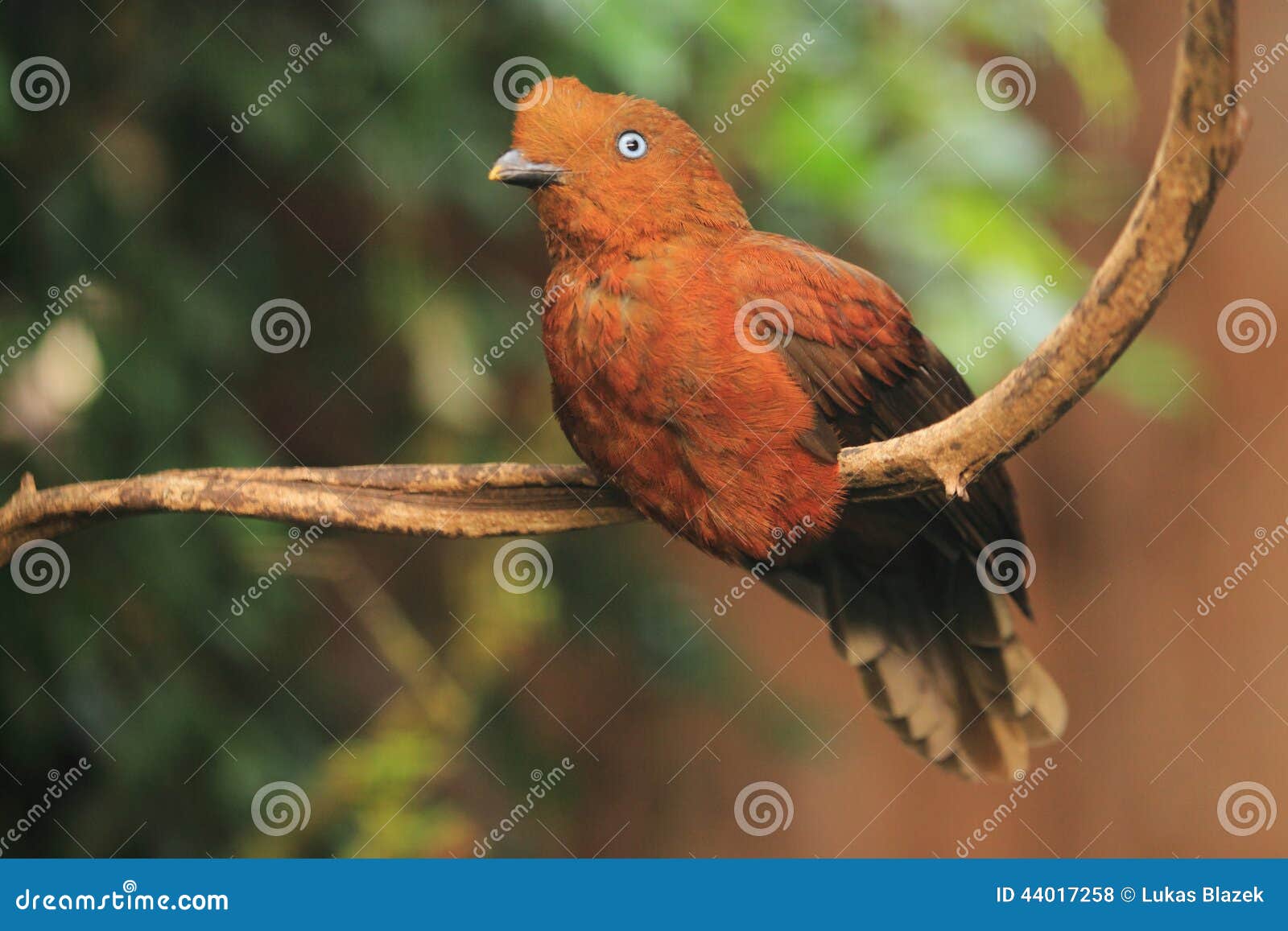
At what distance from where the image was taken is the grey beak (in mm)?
1220

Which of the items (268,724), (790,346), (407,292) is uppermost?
(790,346)

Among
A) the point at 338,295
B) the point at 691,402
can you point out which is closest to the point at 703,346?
the point at 691,402

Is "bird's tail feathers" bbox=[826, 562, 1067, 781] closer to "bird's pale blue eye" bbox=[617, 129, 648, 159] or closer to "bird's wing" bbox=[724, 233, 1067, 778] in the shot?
"bird's wing" bbox=[724, 233, 1067, 778]

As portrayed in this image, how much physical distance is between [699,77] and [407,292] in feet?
2.18

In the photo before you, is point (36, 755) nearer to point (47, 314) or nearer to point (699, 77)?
point (47, 314)

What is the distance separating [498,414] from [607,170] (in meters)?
1.32

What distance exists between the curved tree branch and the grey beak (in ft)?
0.95

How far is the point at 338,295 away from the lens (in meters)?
2.49

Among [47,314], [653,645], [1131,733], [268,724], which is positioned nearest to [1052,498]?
[1131,733]

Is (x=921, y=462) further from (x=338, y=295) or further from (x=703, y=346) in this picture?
(x=338, y=295)

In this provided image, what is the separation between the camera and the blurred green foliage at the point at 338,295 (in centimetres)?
164

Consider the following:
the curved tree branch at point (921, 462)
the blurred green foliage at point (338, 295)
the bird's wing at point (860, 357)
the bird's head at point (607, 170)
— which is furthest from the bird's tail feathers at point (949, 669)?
the bird's head at point (607, 170)

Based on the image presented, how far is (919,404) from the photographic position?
1479mm

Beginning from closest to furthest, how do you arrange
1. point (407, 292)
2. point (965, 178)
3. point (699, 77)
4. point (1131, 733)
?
1. point (965, 178)
2. point (699, 77)
3. point (407, 292)
4. point (1131, 733)
